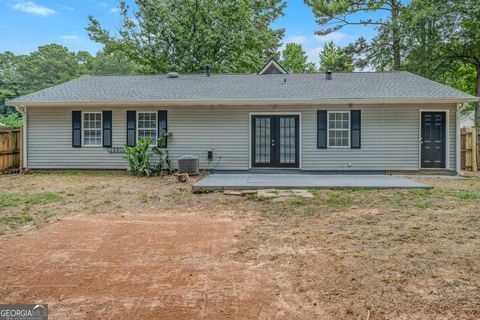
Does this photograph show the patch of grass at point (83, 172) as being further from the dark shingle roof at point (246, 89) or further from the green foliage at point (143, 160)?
the dark shingle roof at point (246, 89)

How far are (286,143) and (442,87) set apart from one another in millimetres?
5500

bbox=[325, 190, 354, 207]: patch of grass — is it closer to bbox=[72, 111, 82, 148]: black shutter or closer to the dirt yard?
the dirt yard

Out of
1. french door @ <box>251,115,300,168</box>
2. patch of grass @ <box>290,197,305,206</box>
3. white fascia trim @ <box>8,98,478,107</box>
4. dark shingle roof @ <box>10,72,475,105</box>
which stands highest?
dark shingle roof @ <box>10,72,475,105</box>

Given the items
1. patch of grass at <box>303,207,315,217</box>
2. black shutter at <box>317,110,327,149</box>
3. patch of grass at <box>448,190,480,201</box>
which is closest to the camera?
patch of grass at <box>303,207,315,217</box>

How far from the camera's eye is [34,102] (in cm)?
1146

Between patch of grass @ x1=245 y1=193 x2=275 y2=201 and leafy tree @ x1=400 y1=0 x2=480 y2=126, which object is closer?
patch of grass @ x1=245 y1=193 x2=275 y2=201

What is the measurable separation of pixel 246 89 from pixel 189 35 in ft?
32.7

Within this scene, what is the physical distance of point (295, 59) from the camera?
33562mm

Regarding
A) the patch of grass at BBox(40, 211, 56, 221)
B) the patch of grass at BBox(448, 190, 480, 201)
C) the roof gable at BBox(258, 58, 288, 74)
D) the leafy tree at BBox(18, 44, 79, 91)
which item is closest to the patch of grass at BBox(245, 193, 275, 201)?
the patch of grass at BBox(40, 211, 56, 221)

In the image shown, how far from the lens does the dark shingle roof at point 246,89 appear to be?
1121cm

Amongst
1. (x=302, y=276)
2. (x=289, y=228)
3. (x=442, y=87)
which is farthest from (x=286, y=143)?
(x=302, y=276)

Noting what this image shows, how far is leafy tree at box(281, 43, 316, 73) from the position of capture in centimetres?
3247

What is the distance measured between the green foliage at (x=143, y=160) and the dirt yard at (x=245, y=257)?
12.7 feet

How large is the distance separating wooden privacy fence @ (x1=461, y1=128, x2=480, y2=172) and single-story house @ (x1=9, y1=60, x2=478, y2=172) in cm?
138
